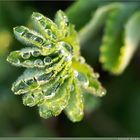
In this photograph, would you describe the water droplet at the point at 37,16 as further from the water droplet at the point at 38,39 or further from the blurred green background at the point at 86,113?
the blurred green background at the point at 86,113

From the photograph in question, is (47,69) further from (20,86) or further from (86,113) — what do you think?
(86,113)

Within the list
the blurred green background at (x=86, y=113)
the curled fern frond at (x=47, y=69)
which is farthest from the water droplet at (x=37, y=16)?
the blurred green background at (x=86, y=113)

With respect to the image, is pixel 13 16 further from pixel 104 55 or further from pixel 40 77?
pixel 40 77

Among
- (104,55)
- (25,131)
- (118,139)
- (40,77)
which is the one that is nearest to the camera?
(40,77)

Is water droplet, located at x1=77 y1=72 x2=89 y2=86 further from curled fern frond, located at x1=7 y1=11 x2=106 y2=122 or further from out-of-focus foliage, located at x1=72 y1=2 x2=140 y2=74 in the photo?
out-of-focus foliage, located at x1=72 y1=2 x2=140 y2=74

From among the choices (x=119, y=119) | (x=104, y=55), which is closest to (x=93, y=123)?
(x=119, y=119)

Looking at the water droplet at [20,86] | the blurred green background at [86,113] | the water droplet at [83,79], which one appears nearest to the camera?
the water droplet at [20,86]
